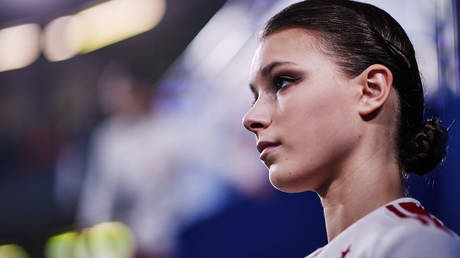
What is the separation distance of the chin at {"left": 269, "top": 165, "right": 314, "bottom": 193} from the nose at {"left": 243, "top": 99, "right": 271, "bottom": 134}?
82 mm

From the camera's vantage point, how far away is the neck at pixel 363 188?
933 mm

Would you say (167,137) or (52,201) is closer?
(167,137)

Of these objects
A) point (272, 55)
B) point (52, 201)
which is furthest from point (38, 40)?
point (272, 55)

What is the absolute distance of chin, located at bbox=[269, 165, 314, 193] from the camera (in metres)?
0.93

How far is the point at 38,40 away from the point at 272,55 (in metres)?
3.41

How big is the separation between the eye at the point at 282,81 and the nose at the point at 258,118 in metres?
0.05

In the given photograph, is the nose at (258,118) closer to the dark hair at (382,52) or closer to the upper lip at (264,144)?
the upper lip at (264,144)

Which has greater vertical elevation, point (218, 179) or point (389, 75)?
point (389, 75)

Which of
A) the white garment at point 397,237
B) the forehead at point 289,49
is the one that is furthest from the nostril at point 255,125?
the white garment at point 397,237

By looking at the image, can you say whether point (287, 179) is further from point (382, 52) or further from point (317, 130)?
point (382, 52)

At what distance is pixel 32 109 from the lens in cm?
385

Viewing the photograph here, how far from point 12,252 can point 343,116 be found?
2888mm

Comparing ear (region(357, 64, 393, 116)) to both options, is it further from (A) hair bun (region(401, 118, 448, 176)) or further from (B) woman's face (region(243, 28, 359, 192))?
(A) hair bun (region(401, 118, 448, 176))

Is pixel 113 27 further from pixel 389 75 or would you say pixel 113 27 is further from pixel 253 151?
pixel 389 75
